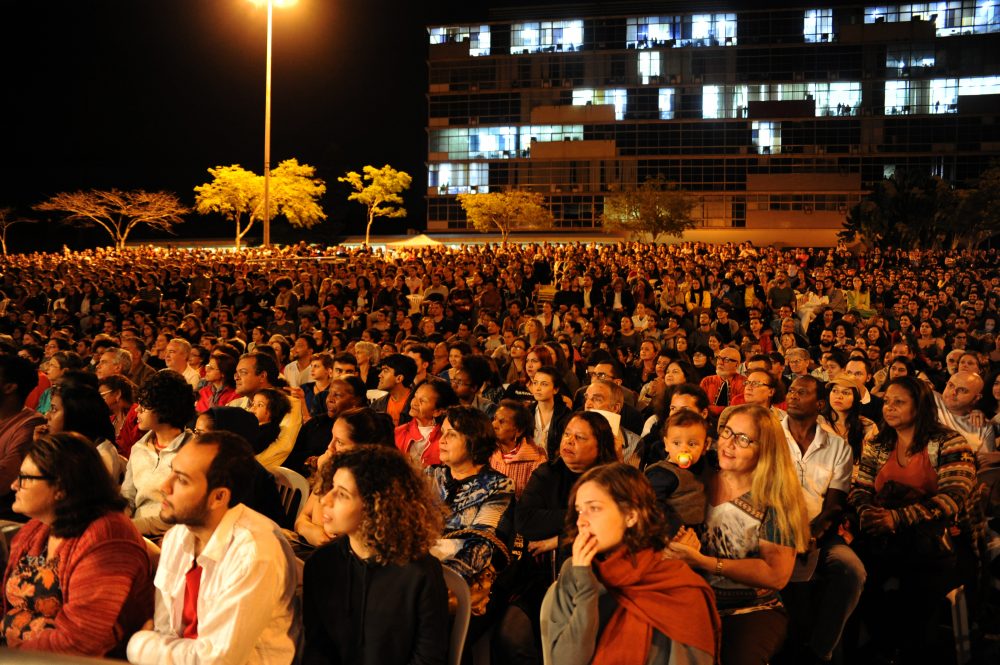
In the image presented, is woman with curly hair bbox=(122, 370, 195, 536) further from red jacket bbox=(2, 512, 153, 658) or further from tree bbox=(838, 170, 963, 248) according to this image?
tree bbox=(838, 170, 963, 248)

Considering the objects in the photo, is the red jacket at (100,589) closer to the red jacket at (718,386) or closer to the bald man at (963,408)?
the bald man at (963,408)

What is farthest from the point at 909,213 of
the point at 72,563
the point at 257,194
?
the point at 72,563

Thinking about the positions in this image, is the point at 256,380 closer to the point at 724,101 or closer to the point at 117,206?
the point at 117,206

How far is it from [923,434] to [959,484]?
0.34 meters

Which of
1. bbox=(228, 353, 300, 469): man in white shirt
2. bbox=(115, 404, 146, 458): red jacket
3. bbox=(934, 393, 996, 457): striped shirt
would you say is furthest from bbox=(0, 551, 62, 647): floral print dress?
bbox=(934, 393, 996, 457): striped shirt

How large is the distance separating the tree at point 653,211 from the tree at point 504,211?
19.5 ft

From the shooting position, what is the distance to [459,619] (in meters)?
3.37

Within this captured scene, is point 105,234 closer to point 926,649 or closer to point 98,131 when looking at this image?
point 98,131

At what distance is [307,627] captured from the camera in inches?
127

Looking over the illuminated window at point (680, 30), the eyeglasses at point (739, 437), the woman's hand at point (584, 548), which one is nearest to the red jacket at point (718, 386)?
the eyeglasses at point (739, 437)

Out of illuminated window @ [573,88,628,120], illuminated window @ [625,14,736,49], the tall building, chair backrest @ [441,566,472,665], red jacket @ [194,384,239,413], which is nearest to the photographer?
chair backrest @ [441,566,472,665]

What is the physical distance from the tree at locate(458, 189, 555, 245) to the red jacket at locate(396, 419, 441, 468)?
62.3 m

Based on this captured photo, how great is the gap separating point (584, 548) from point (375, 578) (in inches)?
27.9

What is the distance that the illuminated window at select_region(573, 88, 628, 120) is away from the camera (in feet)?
247
